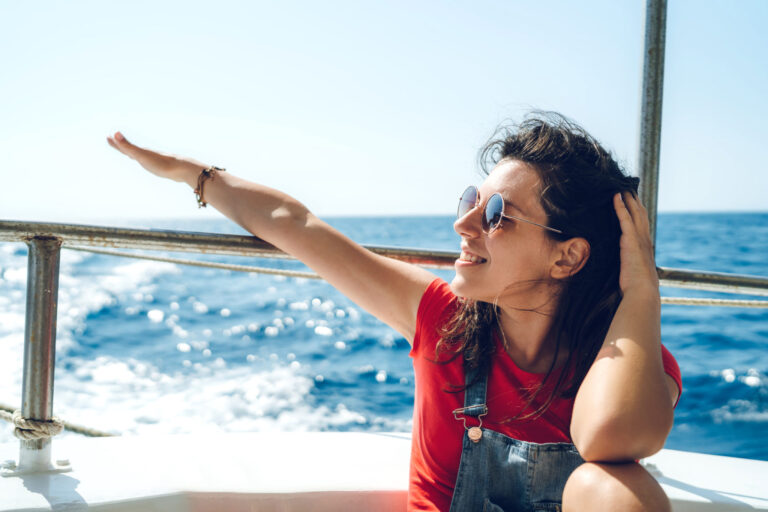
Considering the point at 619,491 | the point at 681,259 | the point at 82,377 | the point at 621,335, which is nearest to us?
the point at 619,491

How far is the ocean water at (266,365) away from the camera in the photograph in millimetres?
6926

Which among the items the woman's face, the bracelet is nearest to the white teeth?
the woman's face

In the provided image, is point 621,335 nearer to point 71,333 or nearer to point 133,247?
point 133,247

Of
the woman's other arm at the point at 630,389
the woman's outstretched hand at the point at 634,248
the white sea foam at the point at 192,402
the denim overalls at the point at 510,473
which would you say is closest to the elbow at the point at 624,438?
the woman's other arm at the point at 630,389

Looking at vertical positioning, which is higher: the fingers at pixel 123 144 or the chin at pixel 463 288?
the fingers at pixel 123 144

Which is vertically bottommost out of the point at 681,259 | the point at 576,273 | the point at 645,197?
the point at 576,273

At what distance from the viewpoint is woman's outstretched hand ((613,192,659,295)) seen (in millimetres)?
1247

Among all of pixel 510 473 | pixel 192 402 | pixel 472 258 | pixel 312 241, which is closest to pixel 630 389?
pixel 510 473

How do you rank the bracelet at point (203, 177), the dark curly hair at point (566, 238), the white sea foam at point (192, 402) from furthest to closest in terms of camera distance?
the white sea foam at point (192, 402) < the bracelet at point (203, 177) < the dark curly hair at point (566, 238)

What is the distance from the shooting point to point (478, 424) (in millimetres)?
1249

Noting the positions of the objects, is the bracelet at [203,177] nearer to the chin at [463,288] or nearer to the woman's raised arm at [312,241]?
the woman's raised arm at [312,241]

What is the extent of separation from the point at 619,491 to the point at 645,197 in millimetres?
769

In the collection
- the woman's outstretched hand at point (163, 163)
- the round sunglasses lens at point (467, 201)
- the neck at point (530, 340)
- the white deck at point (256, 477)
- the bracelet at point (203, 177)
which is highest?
the woman's outstretched hand at point (163, 163)

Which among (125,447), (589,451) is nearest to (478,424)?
(589,451)
